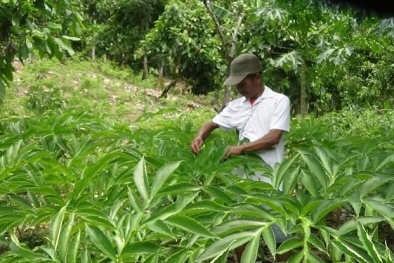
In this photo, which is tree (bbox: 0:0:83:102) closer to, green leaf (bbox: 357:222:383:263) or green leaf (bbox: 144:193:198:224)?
green leaf (bbox: 144:193:198:224)

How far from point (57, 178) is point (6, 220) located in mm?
391

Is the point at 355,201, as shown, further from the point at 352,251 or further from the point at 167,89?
the point at 167,89

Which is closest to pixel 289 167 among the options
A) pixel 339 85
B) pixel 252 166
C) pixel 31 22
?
pixel 252 166

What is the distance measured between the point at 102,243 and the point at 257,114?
1.35 meters

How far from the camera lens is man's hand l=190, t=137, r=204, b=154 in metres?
2.52

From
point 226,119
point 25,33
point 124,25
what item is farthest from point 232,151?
point 124,25

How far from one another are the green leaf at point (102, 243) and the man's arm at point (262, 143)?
40.8 inches

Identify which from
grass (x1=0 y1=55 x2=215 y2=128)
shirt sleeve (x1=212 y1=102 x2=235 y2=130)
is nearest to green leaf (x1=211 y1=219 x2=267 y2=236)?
shirt sleeve (x1=212 y1=102 x2=235 y2=130)

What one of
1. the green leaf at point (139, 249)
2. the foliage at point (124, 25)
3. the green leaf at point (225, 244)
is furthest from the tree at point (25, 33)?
the foliage at point (124, 25)

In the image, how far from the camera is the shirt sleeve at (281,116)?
2.37 m

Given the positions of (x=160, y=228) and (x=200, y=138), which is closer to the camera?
Answer: (x=160, y=228)

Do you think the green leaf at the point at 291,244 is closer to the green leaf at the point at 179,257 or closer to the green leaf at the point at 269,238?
the green leaf at the point at 269,238

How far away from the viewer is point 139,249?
126cm

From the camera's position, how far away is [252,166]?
2.11m
